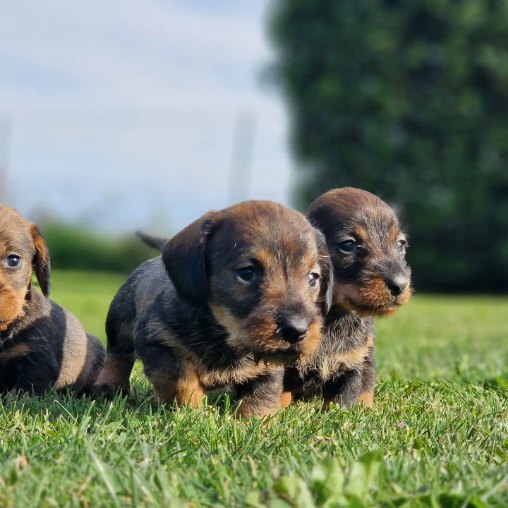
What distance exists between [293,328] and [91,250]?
27.7 meters

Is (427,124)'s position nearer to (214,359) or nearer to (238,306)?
(214,359)

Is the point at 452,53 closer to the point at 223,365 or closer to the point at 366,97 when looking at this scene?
the point at 366,97

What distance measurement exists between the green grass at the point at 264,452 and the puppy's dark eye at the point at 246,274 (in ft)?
2.37

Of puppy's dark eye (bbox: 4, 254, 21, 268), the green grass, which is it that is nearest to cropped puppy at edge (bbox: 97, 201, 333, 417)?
the green grass

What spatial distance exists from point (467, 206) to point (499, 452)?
26.7 meters

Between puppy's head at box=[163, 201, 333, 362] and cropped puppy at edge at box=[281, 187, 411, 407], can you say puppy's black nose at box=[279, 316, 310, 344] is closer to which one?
puppy's head at box=[163, 201, 333, 362]

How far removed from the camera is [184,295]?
435 centimetres

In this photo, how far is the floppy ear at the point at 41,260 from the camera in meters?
5.22

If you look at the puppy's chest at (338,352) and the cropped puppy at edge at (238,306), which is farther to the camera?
the puppy's chest at (338,352)

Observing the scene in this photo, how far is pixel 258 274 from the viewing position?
4.16 meters

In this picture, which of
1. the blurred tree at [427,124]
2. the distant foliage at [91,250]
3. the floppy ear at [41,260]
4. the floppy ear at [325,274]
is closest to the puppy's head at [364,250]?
the floppy ear at [325,274]

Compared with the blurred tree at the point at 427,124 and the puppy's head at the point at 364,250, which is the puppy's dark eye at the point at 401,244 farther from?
the blurred tree at the point at 427,124

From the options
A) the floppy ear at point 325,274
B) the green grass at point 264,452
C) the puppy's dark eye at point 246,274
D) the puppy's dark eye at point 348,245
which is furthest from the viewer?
the puppy's dark eye at point 348,245

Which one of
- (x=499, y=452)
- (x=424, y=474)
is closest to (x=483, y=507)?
(x=424, y=474)
